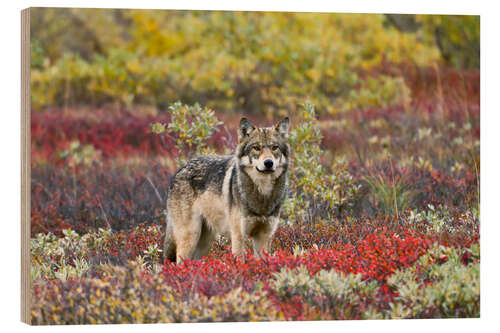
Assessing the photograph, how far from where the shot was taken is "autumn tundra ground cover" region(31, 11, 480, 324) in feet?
17.1

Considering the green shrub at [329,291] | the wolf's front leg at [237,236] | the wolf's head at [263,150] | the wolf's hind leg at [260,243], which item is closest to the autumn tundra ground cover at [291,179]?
the green shrub at [329,291]

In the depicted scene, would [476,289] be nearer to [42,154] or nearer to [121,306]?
[121,306]

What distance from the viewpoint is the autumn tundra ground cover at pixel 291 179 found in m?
5.22

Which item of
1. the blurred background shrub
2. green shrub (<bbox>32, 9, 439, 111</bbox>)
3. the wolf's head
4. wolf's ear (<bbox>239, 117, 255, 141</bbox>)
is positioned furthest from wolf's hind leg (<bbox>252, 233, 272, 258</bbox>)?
the blurred background shrub

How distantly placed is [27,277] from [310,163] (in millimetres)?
3596

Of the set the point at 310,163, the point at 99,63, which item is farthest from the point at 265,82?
the point at 310,163

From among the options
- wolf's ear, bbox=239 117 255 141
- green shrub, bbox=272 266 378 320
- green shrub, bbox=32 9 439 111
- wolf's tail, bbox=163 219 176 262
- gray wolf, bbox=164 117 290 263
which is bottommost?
green shrub, bbox=272 266 378 320

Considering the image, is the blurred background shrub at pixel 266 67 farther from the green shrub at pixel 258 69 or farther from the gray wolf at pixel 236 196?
the gray wolf at pixel 236 196

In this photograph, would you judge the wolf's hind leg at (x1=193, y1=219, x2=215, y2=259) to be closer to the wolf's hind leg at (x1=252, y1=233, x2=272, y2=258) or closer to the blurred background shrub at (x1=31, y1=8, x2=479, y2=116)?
the wolf's hind leg at (x1=252, y1=233, x2=272, y2=258)

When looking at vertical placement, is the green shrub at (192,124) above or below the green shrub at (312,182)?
above

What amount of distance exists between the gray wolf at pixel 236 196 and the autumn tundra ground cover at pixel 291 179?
10.3 inches

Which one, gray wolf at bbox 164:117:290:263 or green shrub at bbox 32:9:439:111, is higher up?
green shrub at bbox 32:9:439:111

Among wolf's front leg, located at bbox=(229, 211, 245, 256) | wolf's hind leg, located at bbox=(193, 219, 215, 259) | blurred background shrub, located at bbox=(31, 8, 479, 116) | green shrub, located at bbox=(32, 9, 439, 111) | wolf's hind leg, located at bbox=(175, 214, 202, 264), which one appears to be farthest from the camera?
green shrub, located at bbox=(32, 9, 439, 111)

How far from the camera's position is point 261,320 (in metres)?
5.09
